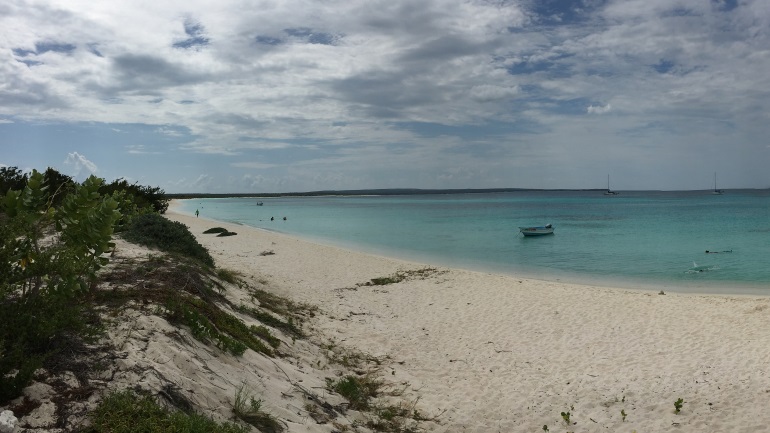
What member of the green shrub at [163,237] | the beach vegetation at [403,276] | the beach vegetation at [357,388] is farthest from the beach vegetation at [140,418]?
the beach vegetation at [403,276]

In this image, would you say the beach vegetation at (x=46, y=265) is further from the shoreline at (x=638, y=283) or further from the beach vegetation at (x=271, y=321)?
the shoreline at (x=638, y=283)

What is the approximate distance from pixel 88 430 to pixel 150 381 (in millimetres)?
992

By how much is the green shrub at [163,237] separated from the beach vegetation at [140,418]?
945 centimetres

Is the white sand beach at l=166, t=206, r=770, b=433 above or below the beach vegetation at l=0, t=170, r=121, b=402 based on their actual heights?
below

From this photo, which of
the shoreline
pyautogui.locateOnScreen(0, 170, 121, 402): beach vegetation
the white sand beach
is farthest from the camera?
the shoreline

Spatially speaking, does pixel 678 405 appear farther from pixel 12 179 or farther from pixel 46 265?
pixel 12 179

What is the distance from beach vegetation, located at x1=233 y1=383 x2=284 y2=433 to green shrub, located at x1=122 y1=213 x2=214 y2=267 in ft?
29.1

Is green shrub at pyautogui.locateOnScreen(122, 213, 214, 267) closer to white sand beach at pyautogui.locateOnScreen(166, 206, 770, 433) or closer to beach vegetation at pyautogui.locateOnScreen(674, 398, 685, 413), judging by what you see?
white sand beach at pyautogui.locateOnScreen(166, 206, 770, 433)

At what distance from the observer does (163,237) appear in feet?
48.2

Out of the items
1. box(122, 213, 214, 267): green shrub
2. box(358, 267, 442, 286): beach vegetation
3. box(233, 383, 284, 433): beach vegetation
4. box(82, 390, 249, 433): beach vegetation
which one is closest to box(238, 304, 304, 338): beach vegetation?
box(122, 213, 214, 267): green shrub

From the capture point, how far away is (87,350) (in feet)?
18.1

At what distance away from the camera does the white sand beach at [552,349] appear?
25.5 feet

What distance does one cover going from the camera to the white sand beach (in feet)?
25.5

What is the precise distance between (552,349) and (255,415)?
24.9 ft
